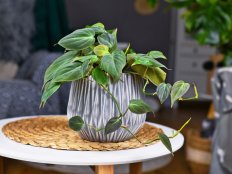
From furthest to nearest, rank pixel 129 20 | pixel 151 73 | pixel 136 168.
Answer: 1. pixel 129 20
2. pixel 136 168
3. pixel 151 73

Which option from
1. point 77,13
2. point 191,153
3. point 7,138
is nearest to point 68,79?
point 7,138

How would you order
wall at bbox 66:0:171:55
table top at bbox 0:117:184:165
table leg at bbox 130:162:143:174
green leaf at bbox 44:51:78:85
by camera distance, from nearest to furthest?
table top at bbox 0:117:184:165
green leaf at bbox 44:51:78:85
table leg at bbox 130:162:143:174
wall at bbox 66:0:171:55

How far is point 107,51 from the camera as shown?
2.95 feet

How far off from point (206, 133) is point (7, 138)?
1303mm

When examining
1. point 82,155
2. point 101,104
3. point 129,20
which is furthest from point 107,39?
point 129,20

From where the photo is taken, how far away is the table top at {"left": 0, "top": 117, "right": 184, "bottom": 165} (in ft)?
2.67

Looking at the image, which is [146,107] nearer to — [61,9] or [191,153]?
[191,153]

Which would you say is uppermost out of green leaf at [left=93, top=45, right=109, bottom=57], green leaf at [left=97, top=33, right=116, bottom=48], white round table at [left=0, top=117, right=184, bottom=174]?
green leaf at [left=97, top=33, right=116, bottom=48]

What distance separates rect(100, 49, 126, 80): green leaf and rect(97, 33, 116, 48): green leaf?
0.14ft

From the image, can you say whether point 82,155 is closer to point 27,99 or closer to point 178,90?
point 178,90

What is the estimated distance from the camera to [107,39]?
917mm

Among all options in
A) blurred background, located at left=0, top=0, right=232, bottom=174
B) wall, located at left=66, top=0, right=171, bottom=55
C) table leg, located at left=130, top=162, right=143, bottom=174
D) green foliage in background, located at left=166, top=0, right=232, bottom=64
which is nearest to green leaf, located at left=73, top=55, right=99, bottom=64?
table leg, located at left=130, top=162, right=143, bottom=174

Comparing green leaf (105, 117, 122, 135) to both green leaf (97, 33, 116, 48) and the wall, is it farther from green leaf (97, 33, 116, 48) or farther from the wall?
the wall

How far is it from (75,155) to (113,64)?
20cm
